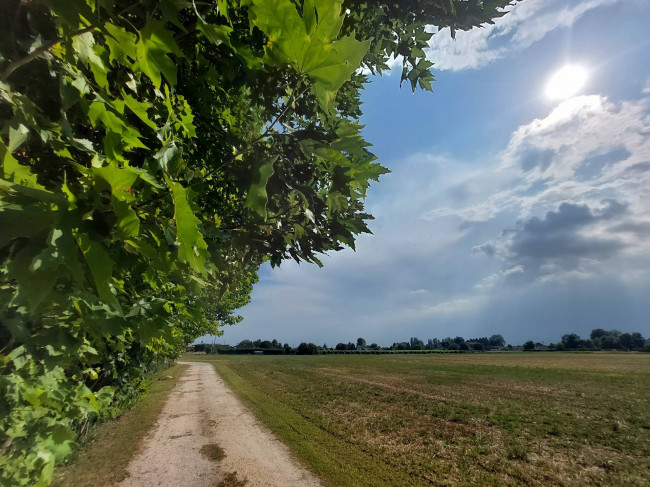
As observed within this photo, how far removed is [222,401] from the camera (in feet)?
57.3

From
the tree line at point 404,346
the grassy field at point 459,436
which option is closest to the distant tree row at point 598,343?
the tree line at point 404,346

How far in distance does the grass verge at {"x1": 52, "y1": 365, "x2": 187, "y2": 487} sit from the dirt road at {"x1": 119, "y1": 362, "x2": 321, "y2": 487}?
307mm

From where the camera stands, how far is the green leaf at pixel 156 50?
1147 mm

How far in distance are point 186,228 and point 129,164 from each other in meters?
1.25

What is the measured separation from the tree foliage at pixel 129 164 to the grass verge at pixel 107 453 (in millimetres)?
5774

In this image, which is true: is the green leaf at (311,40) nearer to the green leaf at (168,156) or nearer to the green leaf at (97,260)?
the green leaf at (168,156)

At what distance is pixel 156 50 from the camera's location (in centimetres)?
119

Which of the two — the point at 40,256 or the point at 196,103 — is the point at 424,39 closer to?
the point at 196,103

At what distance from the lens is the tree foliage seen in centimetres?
87

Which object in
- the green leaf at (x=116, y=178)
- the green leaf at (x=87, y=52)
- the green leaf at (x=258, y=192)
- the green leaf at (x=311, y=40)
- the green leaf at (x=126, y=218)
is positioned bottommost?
the green leaf at (x=126, y=218)

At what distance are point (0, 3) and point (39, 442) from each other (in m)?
2.42

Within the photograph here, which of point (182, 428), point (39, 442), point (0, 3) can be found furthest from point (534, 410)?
point (0, 3)

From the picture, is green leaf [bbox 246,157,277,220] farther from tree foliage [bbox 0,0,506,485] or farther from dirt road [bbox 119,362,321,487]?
dirt road [bbox 119,362,321,487]

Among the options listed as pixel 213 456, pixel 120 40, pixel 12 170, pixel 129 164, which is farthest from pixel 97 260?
pixel 213 456
